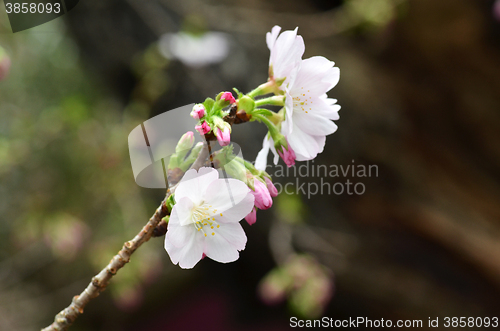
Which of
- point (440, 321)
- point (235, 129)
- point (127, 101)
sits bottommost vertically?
point (440, 321)

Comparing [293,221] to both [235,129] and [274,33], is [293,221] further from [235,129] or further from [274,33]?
[274,33]

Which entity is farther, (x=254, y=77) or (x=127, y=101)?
(x=127, y=101)

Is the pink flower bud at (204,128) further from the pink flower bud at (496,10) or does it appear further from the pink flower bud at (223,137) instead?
the pink flower bud at (496,10)

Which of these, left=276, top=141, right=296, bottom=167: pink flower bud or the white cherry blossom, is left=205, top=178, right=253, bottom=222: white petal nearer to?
the white cherry blossom

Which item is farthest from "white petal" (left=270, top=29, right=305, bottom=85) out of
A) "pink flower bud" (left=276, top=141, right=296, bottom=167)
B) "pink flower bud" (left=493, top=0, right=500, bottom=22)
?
"pink flower bud" (left=493, top=0, right=500, bottom=22)

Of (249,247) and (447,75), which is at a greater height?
(447,75)

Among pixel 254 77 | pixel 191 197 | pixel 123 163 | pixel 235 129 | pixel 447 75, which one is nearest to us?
pixel 191 197

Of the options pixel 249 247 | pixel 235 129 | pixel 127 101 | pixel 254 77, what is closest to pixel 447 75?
pixel 254 77

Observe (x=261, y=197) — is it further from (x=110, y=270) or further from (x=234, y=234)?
(x=110, y=270)
